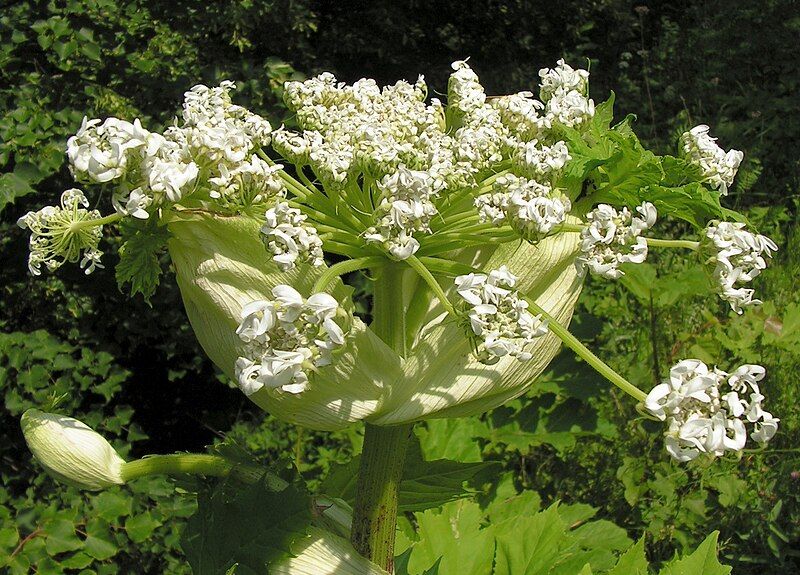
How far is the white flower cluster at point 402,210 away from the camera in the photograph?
2.88 feet

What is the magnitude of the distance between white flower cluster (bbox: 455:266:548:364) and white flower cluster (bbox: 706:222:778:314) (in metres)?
0.25

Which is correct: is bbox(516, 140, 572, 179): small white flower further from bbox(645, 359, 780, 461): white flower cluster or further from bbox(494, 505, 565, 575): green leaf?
bbox(494, 505, 565, 575): green leaf

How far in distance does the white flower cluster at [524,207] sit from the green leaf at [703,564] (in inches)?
27.6

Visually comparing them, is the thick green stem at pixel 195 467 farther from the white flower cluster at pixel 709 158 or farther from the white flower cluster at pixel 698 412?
the white flower cluster at pixel 709 158

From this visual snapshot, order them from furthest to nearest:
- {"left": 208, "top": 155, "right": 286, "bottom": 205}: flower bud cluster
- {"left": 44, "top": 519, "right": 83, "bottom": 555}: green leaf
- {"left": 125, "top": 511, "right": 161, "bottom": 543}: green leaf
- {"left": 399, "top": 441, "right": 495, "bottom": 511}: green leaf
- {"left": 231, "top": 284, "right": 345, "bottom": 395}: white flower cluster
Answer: {"left": 125, "top": 511, "right": 161, "bottom": 543}: green leaf → {"left": 44, "top": 519, "right": 83, "bottom": 555}: green leaf → {"left": 399, "top": 441, "right": 495, "bottom": 511}: green leaf → {"left": 208, "top": 155, "right": 286, "bottom": 205}: flower bud cluster → {"left": 231, "top": 284, "right": 345, "bottom": 395}: white flower cluster

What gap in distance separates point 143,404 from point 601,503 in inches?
74.2

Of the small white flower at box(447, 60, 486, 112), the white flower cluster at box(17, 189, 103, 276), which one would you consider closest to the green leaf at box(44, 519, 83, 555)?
Answer: the white flower cluster at box(17, 189, 103, 276)

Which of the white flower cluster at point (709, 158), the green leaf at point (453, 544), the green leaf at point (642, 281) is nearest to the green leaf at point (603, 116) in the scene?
the white flower cluster at point (709, 158)

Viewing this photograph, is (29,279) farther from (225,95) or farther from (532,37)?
(532,37)

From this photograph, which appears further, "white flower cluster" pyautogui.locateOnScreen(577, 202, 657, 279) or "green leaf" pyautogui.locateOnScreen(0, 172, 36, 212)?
"green leaf" pyautogui.locateOnScreen(0, 172, 36, 212)

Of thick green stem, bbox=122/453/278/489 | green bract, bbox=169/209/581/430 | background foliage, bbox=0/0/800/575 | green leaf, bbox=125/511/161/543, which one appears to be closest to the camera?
green bract, bbox=169/209/581/430

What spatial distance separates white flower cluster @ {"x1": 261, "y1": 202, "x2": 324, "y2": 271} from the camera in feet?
2.82

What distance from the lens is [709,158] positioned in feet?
3.48

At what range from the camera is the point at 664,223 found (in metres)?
4.07
